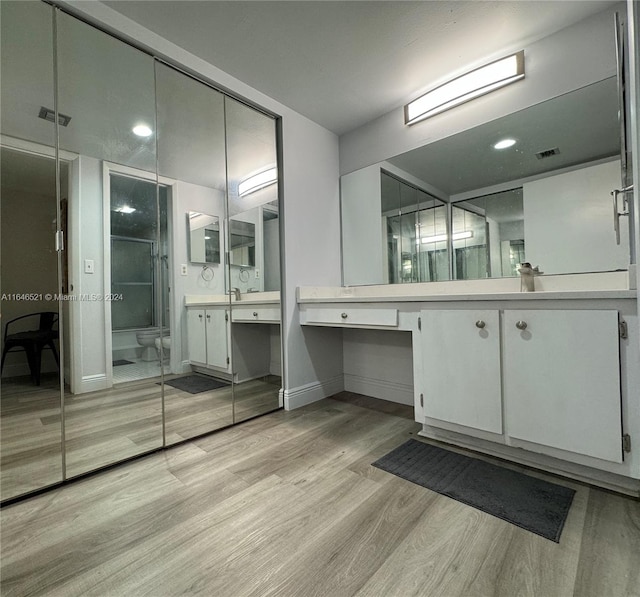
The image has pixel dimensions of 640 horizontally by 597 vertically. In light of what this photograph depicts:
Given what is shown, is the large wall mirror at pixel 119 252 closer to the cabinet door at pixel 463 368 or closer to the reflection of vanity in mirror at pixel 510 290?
the reflection of vanity in mirror at pixel 510 290

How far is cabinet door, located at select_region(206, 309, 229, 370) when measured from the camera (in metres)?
2.15

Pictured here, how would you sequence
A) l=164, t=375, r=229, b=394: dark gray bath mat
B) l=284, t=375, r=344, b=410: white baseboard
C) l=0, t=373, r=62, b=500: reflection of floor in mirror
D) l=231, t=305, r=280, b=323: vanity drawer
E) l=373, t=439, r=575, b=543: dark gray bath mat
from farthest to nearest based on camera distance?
l=284, t=375, r=344, b=410: white baseboard < l=231, t=305, r=280, b=323: vanity drawer < l=164, t=375, r=229, b=394: dark gray bath mat < l=0, t=373, r=62, b=500: reflection of floor in mirror < l=373, t=439, r=575, b=543: dark gray bath mat

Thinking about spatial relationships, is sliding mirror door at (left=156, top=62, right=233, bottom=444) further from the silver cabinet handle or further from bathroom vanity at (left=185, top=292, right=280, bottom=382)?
the silver cabinet handle

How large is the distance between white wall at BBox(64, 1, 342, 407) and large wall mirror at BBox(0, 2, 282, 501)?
12 cm

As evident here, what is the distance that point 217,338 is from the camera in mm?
2180

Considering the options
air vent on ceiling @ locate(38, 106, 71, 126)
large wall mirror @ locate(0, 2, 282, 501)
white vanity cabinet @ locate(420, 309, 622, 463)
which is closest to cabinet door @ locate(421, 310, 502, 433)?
white vanity cabinet @ locate(420, 309, 622, 463)

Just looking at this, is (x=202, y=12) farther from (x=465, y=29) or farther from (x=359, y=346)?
(x=359, y=346)

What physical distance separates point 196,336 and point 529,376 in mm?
1896

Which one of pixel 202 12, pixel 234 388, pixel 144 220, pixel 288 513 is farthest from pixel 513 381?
pixel 202 12

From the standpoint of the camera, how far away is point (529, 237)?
1.91m

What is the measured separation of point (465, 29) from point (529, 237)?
48.0 inches

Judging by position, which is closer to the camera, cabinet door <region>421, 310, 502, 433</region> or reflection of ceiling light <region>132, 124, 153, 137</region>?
cabinet door <region>421, 310, 502, 433</region>

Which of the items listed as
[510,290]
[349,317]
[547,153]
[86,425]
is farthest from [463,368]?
[86,425]

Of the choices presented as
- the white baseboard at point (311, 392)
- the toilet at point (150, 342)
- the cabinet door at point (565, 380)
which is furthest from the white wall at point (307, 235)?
the cabinet door at point (565, 380)
